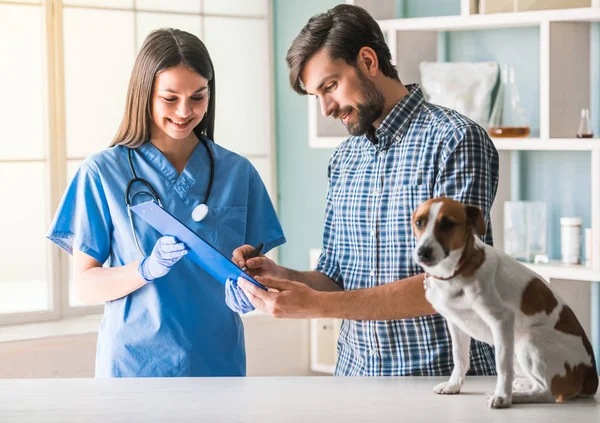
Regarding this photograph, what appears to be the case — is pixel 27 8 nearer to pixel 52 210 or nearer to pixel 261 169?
pixel 52 210

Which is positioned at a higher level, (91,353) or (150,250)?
(150,250)

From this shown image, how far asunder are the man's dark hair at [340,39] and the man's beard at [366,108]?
0.15 ft

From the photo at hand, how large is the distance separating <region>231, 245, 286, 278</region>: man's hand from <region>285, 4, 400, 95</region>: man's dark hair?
371mm

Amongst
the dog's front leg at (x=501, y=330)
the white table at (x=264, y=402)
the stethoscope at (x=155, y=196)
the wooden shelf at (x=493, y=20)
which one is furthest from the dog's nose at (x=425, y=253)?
the wooden shelf at (x=493, y=20)

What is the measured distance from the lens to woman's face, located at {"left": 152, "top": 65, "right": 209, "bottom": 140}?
1856 mm

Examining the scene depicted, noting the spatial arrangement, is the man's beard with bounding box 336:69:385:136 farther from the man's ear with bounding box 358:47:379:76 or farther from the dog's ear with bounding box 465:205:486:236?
the dog's ear with bounding box 465:205:486:236

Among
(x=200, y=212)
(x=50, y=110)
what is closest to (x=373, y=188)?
(x=200, y=212)

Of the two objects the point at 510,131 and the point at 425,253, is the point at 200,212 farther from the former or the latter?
the point at 510,131

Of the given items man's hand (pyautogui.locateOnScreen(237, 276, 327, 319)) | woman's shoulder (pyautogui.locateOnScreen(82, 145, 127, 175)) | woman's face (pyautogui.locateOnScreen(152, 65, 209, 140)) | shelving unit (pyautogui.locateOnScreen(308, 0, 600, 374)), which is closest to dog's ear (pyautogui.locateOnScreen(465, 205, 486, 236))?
man's hand (pyautogui.locateOnScreen(237, 276, 327, 319))

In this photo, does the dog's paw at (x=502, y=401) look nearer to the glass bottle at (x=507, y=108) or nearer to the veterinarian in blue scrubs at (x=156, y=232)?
the veterinarian in blue scrubs at (x=156, y=232)

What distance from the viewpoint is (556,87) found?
2883mm

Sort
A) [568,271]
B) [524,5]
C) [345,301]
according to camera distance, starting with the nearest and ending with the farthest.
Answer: [345,301] < [568,271] < [524,5]

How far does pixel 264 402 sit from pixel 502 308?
1.21 ft

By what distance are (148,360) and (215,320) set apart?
174 millimetres
